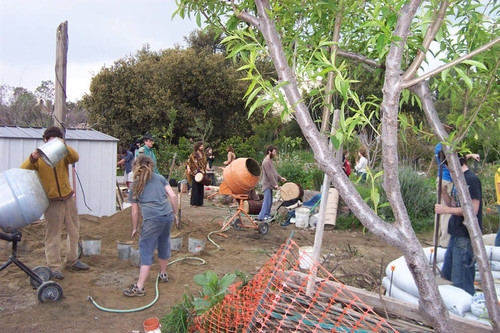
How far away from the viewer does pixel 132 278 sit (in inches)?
185

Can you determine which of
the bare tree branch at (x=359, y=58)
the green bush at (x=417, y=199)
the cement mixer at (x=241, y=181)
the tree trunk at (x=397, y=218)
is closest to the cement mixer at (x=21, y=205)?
the tree trunk at (x=397, y=218)

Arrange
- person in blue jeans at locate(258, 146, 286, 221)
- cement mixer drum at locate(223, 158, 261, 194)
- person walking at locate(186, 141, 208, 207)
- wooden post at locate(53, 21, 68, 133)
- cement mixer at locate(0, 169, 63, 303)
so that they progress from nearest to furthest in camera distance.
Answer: cement mixer at locate(0, 169, 63, 303), wooden post at locate(53, 21, 68, 133), cement mixer drum at locate(223, 158, 261, 194), person in blue jeans at locate(258, 146, 286, 221), person walking at locate(186, 141, 208, 207)

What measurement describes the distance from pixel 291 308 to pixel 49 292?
2.63 metres

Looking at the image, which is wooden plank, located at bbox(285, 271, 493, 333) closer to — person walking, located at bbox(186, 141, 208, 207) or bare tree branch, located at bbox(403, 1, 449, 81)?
bare tree branch, located at bbox(403, 1, 449, 81)

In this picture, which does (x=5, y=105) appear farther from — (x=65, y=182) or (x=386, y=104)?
(x=386, y=104)

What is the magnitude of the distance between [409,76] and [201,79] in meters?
17.6

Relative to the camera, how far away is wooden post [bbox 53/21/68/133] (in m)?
4.98

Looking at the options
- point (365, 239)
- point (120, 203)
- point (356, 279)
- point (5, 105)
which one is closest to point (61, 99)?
point (120, 203)

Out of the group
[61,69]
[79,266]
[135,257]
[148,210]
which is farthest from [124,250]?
[61,69]

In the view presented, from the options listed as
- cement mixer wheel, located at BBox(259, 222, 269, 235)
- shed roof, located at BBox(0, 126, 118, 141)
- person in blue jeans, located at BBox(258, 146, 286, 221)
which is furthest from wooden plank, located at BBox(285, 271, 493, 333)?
shed roof, located at BBox(0, 126, 118, 141)

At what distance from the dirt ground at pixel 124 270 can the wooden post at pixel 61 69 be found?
1749mm

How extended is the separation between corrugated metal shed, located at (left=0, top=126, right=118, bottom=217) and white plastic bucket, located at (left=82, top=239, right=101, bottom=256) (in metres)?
1.58

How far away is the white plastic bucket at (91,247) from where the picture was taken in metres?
5.29

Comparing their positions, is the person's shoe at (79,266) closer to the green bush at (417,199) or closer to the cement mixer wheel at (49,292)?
the cement mixer wheel at (49,292)
